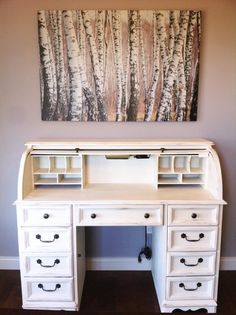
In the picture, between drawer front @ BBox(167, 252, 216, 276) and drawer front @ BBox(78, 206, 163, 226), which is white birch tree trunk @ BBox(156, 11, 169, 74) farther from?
drawer front @ BBox(167, 252, 216, 276)

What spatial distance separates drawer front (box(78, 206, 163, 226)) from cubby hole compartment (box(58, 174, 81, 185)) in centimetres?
34

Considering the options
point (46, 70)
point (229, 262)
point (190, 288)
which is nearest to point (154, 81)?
point (46, 70)

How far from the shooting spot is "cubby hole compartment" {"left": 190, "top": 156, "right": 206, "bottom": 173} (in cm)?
223

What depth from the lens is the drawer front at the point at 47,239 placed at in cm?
197

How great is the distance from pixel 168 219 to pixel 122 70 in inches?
48.1

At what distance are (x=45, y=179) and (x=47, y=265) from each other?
68 cm

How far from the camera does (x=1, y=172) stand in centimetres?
244

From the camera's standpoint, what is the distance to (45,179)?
2348 mm

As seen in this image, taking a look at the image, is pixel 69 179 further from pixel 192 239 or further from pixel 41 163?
pixel 192 239

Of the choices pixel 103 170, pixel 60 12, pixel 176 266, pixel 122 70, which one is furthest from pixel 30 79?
pixel 176 266

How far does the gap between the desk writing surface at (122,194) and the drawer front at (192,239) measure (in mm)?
200

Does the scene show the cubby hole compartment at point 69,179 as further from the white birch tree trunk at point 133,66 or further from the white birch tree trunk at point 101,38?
the white birch tree trunk at point 101,38

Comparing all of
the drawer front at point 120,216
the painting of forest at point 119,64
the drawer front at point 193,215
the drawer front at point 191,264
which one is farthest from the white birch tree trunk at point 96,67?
the drawer front at point 191,264

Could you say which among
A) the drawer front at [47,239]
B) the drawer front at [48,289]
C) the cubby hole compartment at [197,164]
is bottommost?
the drawer front at [48,289]
